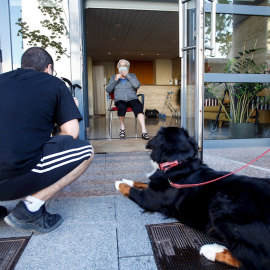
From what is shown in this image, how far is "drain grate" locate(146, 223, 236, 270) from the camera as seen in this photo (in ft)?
4.14

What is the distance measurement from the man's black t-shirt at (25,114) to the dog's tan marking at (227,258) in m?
1.14

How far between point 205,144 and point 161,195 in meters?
2.26

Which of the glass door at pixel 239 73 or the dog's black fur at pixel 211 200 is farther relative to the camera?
the glass door at pixel 239 73

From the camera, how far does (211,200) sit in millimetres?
1418

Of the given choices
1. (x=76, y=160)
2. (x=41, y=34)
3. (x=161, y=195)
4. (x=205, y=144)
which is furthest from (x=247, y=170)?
(x=41, y=34)

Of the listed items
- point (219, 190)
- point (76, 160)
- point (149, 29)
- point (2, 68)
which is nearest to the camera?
point (219, 190)

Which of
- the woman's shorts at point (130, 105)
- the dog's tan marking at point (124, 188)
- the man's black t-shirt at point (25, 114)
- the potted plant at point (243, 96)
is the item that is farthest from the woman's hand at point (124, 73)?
the man's black t-shirt at point (25, 114)

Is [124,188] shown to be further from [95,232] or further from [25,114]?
[25,114]

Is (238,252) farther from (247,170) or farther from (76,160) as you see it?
(247,170)

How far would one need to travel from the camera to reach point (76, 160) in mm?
1609

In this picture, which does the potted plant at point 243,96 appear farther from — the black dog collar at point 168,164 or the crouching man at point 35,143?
the crouching man at point 35,143

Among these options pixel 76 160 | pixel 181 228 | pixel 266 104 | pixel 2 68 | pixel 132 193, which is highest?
pixel 2 68

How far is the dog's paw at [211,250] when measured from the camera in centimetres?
130

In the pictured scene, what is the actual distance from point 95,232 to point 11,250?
484 mm
